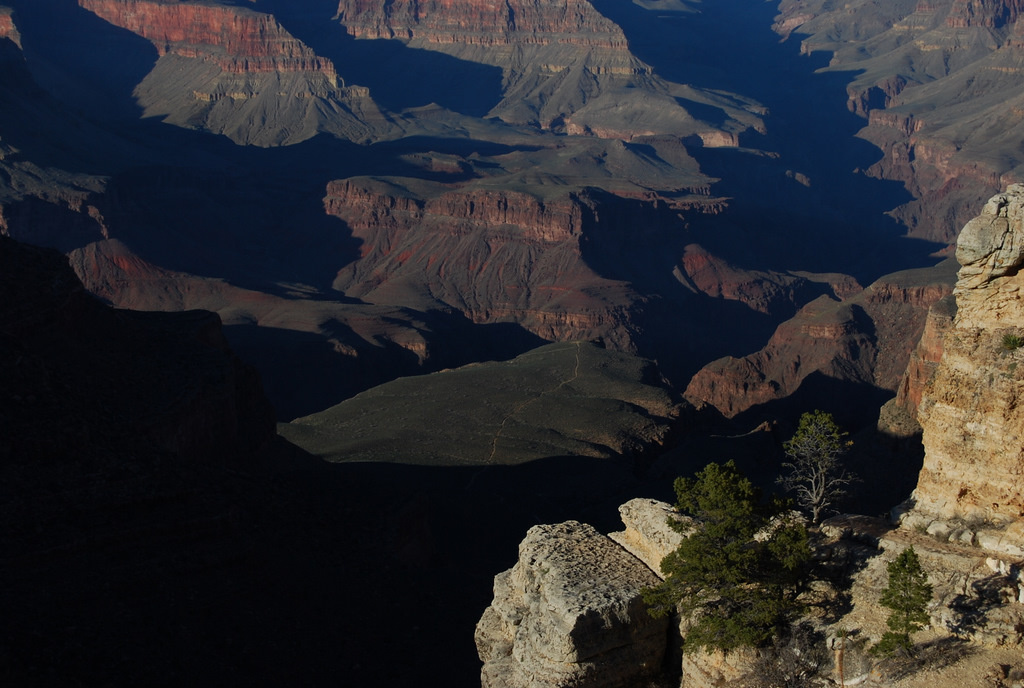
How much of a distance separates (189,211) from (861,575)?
153531 millimetres

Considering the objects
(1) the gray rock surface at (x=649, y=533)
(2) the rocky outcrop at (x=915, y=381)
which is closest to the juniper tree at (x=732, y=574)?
(1) the gray rock surface at (x=649, y=533)

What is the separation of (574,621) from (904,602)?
7.35 m

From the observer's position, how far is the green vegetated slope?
7575 cm

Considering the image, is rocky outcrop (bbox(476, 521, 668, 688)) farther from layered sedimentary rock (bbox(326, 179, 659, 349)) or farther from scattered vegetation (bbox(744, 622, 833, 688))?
layered sedimentary rock (bbox(326, 179, 659, 349))

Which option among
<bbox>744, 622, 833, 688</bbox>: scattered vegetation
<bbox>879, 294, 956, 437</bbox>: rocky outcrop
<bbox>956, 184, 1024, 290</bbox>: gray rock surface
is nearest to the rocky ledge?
<bbox>744, 622, 833, 688</bbox>: scattered vegetation

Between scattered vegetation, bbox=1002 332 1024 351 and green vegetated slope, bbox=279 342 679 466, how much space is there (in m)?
45.5

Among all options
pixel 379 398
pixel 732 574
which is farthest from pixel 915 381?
pixel 732 574

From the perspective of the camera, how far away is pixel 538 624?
104ft

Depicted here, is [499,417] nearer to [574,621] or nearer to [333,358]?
[333,358]

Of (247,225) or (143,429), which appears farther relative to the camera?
(247,225)

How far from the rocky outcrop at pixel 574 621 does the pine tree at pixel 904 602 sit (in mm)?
5722

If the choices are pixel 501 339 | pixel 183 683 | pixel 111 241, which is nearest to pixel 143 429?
pixel 183 683

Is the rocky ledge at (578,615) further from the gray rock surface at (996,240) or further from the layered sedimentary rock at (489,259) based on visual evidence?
the layered sedimentary rock at (489,259)

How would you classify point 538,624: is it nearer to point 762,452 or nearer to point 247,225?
point 762,452
